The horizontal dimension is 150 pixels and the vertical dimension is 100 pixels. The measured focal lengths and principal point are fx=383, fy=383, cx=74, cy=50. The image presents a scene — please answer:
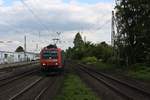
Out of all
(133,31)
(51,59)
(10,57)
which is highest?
(133,31)

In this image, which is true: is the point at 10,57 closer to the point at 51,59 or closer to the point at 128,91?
the point at 51,59

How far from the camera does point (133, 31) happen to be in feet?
172

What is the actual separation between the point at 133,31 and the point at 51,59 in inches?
577

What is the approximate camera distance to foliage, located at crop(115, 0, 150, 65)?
51062 mm

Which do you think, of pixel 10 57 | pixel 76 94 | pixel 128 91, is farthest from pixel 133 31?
pixel 10 57

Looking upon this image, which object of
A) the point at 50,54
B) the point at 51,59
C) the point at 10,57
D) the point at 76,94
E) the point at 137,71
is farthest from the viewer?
the point at 10,57

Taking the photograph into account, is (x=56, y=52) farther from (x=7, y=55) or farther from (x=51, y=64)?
(x=7, y=55)

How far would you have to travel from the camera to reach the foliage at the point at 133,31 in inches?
2010

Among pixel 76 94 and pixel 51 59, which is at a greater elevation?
pixel 51 59

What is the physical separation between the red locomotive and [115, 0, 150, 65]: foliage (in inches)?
498

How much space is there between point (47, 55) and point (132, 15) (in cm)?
1657

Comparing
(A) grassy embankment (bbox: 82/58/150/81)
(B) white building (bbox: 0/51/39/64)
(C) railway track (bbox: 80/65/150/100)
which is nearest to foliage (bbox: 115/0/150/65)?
(A) grassy embankment (bbox: 82/58/150/81)

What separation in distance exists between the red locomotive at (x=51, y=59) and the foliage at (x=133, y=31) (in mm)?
12657

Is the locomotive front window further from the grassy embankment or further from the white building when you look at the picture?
the white building
